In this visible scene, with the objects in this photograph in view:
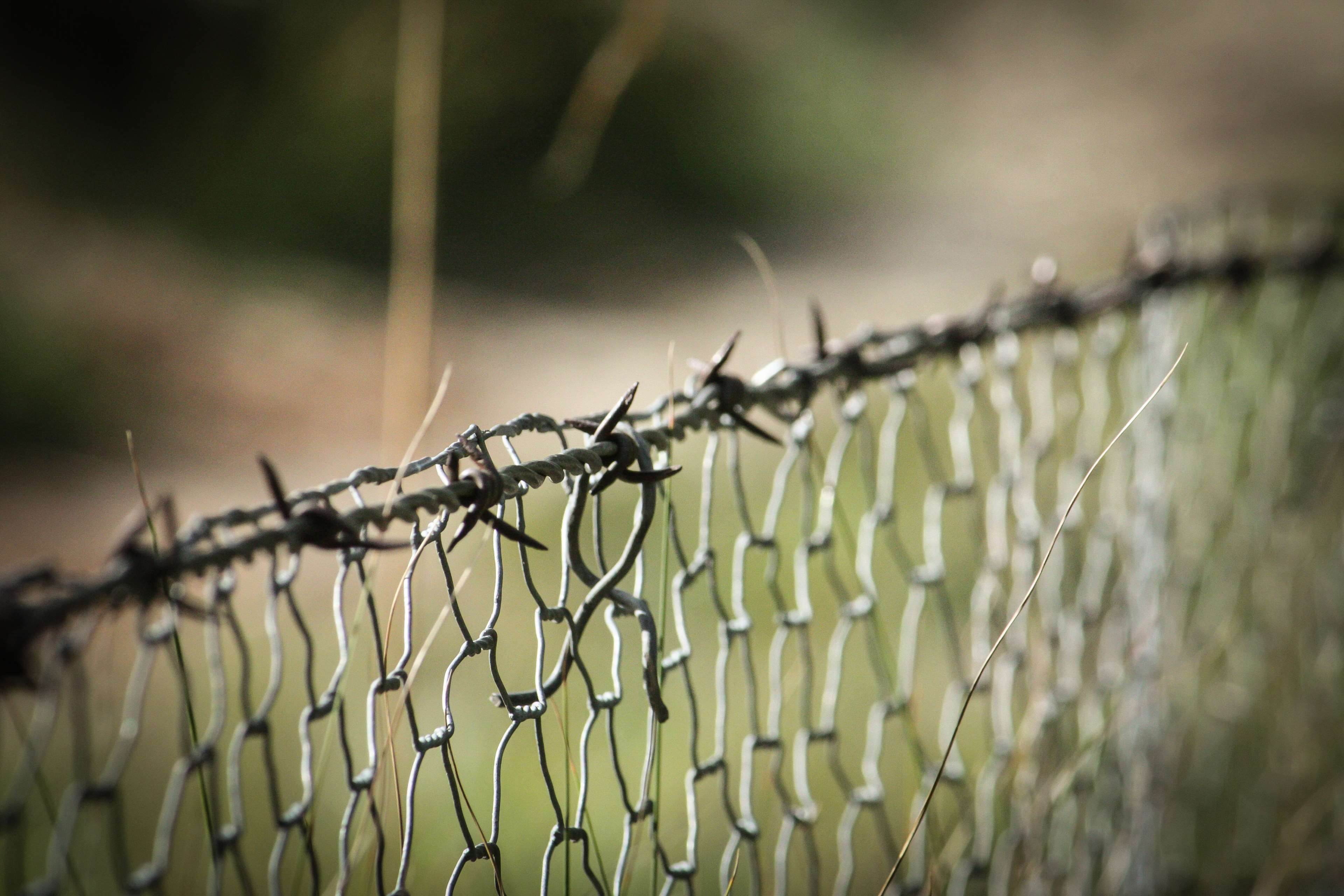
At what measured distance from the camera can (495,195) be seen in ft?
20.1

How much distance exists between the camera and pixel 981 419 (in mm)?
2986

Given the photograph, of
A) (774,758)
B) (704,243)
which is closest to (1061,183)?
(704,243)

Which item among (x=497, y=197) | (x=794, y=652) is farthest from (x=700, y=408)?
(x=497, y=197)

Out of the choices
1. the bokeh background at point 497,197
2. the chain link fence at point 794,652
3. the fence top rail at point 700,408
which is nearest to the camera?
the fence top rail at point 700,408

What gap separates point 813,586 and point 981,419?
2.73 feet

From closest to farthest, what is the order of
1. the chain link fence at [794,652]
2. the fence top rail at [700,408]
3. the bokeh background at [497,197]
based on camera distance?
1. the fence top rail at [700,408]
2. the chain link fence at [794,652]
3. the bokeh background at [497,197]

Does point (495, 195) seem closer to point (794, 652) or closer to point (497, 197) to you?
point (497, 197)

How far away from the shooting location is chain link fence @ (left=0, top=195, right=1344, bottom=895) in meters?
0.65

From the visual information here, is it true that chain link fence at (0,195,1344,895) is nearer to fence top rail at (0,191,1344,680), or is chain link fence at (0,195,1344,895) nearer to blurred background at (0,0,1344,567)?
fence top rail at (0,191,1344,680)

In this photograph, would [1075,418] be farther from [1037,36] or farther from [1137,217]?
[1037,36]

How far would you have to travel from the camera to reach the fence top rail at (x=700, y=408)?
528 mm

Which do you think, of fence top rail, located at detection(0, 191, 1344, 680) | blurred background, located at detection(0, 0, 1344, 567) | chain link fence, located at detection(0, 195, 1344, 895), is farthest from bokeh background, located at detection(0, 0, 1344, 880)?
fence top rail, located at detection(0, 191, 1344, 680)

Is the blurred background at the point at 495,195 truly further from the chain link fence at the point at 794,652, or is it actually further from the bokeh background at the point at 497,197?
the chain link fence at the point at 794,652

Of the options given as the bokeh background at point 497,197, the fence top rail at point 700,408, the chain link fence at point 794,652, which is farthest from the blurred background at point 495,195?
the fence top rail at point 700,408
